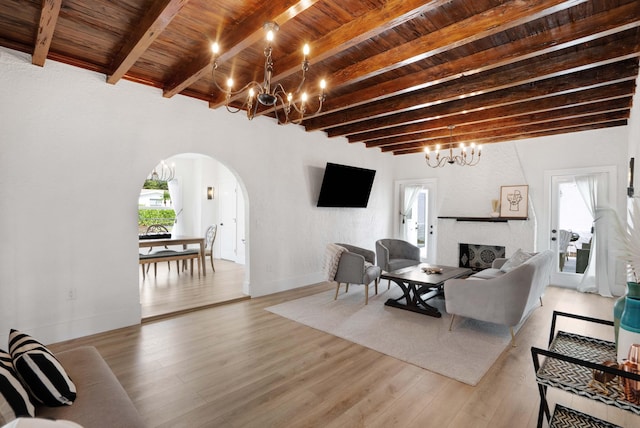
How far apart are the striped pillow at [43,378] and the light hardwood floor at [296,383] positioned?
77 centimetres

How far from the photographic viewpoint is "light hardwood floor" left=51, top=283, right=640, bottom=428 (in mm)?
2039

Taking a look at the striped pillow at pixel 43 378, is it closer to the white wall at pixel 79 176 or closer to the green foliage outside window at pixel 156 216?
the white wall at pixel 79 176

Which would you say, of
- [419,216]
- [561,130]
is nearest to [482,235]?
[419,216]

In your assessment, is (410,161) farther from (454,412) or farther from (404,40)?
(454,412)

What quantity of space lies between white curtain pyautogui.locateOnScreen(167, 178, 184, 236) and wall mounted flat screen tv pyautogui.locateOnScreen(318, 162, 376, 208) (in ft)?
15.3

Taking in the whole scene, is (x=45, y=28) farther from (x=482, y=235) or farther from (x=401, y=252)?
(x=482, y=235)

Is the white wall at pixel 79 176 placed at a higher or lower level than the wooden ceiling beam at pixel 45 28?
lower

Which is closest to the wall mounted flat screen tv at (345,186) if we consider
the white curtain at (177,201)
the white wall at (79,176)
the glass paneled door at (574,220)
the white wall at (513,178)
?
the white wall at (79,176)

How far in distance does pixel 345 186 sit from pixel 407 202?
224cm

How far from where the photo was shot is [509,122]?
489cm

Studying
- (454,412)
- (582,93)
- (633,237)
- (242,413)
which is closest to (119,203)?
(242,413)

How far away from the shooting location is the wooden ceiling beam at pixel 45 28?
2.12 metres

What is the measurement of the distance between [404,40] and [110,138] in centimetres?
323

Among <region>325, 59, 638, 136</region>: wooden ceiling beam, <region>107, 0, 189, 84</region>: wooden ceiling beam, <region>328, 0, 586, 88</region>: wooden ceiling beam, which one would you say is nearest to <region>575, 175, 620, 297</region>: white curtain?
<region>325, 59, 638, 136</region>: wooden ceiling beam
